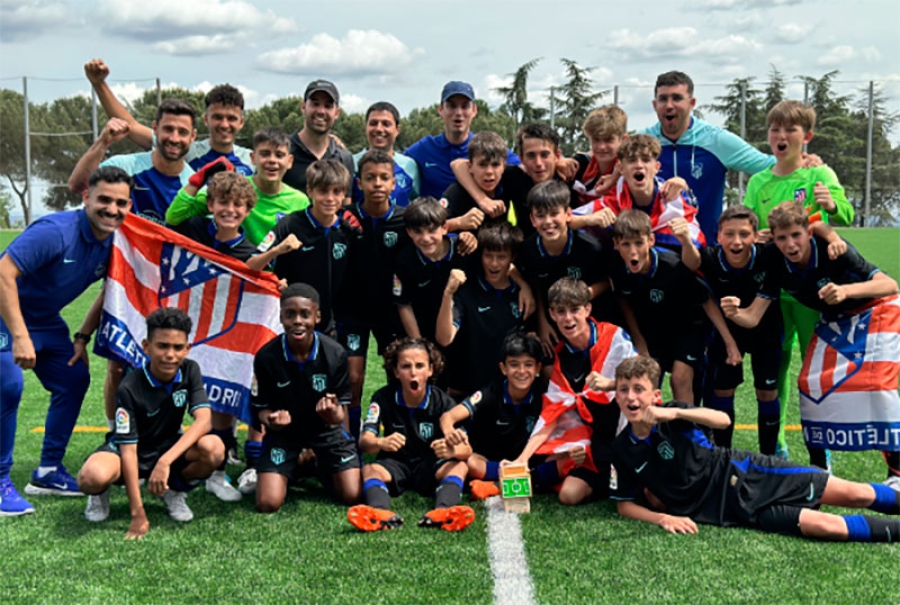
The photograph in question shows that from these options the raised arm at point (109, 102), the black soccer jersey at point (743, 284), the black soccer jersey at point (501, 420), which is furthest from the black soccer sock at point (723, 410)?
the raised arm at point (109, 102)

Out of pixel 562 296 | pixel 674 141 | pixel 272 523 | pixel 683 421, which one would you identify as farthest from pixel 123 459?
pixel 674 141

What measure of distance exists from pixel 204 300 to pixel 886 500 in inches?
163

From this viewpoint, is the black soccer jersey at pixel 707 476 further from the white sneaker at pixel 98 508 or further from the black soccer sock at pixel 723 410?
the white sneaker at pixel 98 508

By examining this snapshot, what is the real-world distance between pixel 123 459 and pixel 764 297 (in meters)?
3.79

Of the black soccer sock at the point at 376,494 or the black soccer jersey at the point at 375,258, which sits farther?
the black soccer jersey at the point at 375,258

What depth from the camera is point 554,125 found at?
112ft

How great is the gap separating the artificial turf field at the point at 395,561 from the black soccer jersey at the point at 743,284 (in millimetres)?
1519

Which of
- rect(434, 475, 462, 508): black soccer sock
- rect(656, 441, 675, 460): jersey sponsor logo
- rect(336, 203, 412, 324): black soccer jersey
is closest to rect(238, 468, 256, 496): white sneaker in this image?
rect(434, 475, 462, 508): black soccer sock

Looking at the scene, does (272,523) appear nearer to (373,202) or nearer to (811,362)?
(373,202)

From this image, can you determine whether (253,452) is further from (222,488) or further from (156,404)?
(156,404)

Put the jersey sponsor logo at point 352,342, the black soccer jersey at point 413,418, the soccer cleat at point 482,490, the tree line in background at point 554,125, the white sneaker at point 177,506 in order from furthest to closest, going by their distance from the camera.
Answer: the tree line in background at point 554,125
the jersey sponsor logo at point 352,342
the black soccer jersey at point 413,418
the soccer cleat at point 482,490
the white sneaker at point 177,506

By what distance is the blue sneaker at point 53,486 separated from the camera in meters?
4.86

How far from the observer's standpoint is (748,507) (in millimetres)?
4141

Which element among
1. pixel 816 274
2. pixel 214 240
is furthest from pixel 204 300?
pixel 816 274
